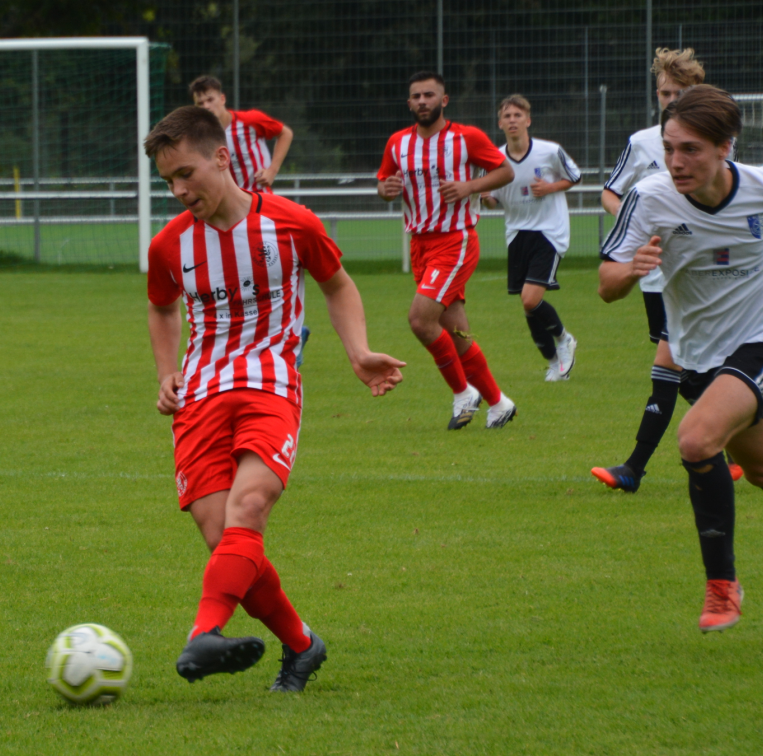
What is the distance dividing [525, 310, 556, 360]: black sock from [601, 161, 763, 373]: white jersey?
540cm

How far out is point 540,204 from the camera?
1023 centimetres

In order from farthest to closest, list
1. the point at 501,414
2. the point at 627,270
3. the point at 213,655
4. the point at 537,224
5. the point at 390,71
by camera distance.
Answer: the point at 390,71 < the point at 537,224 < the point at 501,414 < the point at 627,270 < the point at 213,655

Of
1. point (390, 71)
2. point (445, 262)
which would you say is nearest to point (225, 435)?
point (445, 262)

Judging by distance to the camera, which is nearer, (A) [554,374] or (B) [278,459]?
(B) [278,459]

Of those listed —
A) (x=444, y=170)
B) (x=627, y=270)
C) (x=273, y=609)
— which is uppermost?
(x=444, y=170)

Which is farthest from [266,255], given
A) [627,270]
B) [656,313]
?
[656,313]

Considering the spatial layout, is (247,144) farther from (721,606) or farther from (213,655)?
(213,655)

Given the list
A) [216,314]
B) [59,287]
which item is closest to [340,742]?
[216,314]

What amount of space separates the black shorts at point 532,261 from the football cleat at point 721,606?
20.2 ft

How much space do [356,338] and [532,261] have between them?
6518 mm

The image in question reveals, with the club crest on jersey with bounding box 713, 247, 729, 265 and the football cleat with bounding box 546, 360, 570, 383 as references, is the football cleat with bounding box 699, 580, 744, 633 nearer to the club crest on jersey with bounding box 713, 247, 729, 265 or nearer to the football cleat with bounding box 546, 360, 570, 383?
the club crest on jersey with bounding box 713, 247, 729, 265

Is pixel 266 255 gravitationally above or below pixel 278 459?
above

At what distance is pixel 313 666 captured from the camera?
3553mm

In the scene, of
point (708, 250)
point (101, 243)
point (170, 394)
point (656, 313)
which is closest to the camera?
point (170, 394)
